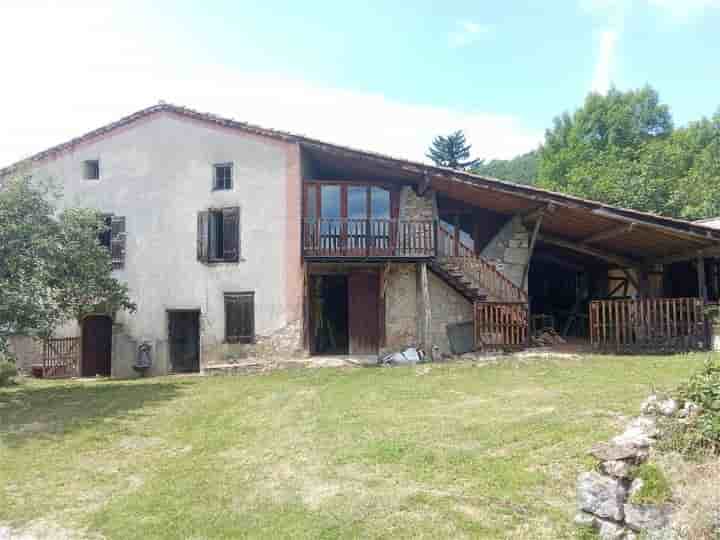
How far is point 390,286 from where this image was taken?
15914 mm

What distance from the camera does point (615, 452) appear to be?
410 centimetres

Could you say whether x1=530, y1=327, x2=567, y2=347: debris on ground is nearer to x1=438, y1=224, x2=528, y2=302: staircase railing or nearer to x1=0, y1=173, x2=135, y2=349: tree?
x1=438, y1=224, x2=528, y2=302: staircase railing

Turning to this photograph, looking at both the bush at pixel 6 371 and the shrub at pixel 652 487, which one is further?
the bush at pixel 6 371

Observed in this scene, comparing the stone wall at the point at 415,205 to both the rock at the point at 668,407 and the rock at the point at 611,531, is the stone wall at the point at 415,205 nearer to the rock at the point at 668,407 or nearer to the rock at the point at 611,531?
the rock at the point at 668,407

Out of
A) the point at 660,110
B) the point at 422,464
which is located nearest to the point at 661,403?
the point at 422,464

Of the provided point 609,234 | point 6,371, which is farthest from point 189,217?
point 609,234

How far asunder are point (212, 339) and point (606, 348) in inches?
449

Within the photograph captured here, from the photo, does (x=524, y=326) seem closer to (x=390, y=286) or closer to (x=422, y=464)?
(x=390, y=286)

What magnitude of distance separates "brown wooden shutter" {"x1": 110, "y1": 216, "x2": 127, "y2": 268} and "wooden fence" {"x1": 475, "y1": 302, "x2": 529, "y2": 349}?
11168mm

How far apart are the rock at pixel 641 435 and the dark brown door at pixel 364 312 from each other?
37.9 ft

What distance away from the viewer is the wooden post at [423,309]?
593 inches

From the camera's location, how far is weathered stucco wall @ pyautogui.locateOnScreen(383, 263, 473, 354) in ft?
51.4

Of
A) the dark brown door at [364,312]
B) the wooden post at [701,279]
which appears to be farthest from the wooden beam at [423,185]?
the wooden post at [701,279]

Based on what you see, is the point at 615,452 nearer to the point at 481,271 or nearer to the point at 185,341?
the point at 481,271
